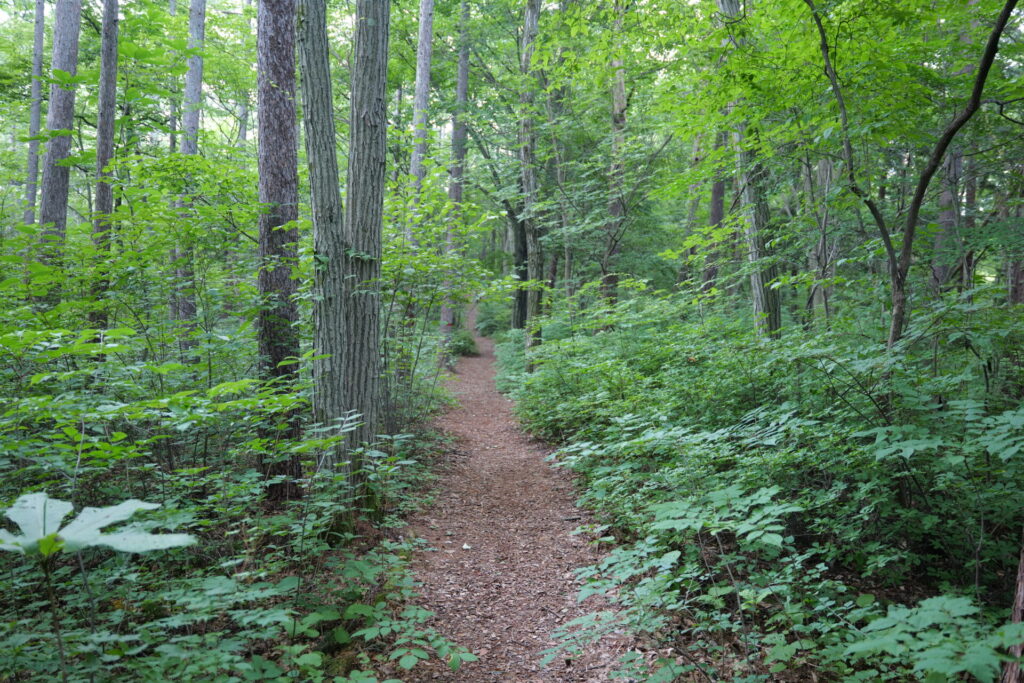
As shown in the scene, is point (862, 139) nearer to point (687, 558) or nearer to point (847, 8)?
point (847, 8)

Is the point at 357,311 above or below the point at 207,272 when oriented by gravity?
below

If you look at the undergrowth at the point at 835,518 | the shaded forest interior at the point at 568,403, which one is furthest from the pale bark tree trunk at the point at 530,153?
the undergrowth at the point at 835,518

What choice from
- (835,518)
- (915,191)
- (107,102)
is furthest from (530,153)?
(835,518)

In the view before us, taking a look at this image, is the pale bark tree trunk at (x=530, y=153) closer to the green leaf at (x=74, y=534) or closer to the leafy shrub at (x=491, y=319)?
the green leaf at (x=74, y=534)

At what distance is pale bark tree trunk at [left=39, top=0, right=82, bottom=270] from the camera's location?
7.94 meters

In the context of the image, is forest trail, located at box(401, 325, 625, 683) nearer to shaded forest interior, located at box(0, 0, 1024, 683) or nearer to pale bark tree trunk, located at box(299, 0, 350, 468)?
shaded forest interior, located at box(0, 0, 1024, 683)

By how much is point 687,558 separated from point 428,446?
410 cm

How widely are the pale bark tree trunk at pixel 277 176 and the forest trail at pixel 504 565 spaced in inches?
87.9

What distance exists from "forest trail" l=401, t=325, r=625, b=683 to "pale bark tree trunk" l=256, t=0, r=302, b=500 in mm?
2233

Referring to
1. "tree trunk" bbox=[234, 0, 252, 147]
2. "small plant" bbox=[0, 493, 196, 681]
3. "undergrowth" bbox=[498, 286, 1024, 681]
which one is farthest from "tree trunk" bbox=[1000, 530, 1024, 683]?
"tree trunk" bbox=[234, 0, 252, 147]

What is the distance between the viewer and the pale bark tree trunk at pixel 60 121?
794 cm

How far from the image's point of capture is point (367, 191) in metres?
4.78

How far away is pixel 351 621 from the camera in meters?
3.17

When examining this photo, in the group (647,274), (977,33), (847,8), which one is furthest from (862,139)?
(647,274)
